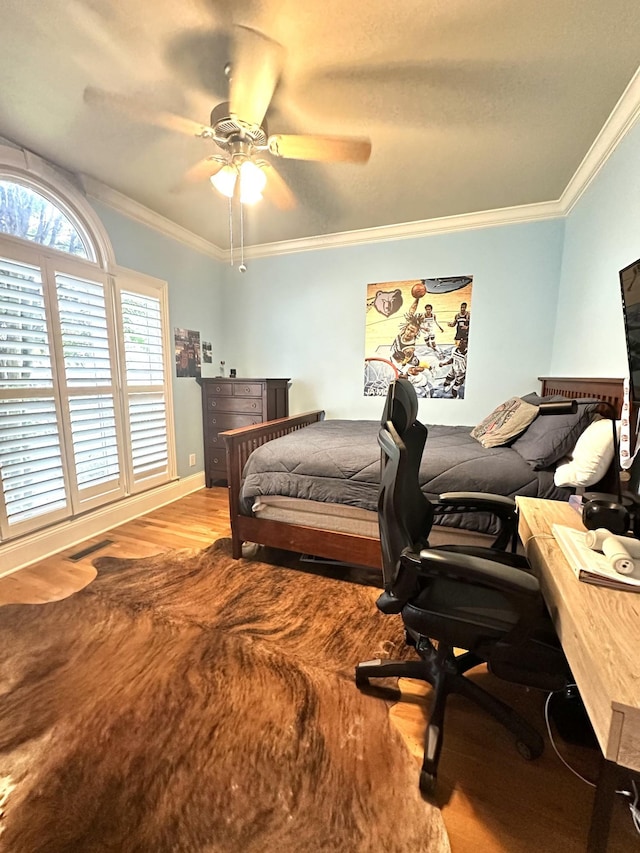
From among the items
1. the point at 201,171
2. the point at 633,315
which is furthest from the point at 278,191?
the point at 633,315

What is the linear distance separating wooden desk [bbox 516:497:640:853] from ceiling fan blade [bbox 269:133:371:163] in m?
2.09

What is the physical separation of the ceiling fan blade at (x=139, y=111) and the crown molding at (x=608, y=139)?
212 centimetres

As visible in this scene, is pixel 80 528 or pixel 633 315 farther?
pixel 80 528

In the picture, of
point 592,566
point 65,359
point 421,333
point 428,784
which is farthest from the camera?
point 421,333

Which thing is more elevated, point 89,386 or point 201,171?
point 201,171

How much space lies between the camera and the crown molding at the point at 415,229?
9.56ft

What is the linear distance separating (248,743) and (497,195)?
367 centimetres

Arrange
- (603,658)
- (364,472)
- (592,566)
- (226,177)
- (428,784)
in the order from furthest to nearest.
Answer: (364,472), (226,177), (428,784), (592,566), (603,658)

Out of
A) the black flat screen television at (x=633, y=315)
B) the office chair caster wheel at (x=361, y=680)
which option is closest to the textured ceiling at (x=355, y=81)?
the black flat screen television at (x=633, y=315)

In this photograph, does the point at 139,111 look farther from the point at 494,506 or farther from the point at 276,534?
the point at 494,506

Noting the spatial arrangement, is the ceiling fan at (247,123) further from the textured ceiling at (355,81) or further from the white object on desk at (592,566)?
the white object on desk at (592,566)

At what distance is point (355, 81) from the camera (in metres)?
1.67

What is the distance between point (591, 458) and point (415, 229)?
2.63 meters

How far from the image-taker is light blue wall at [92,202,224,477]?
2.91 metres
